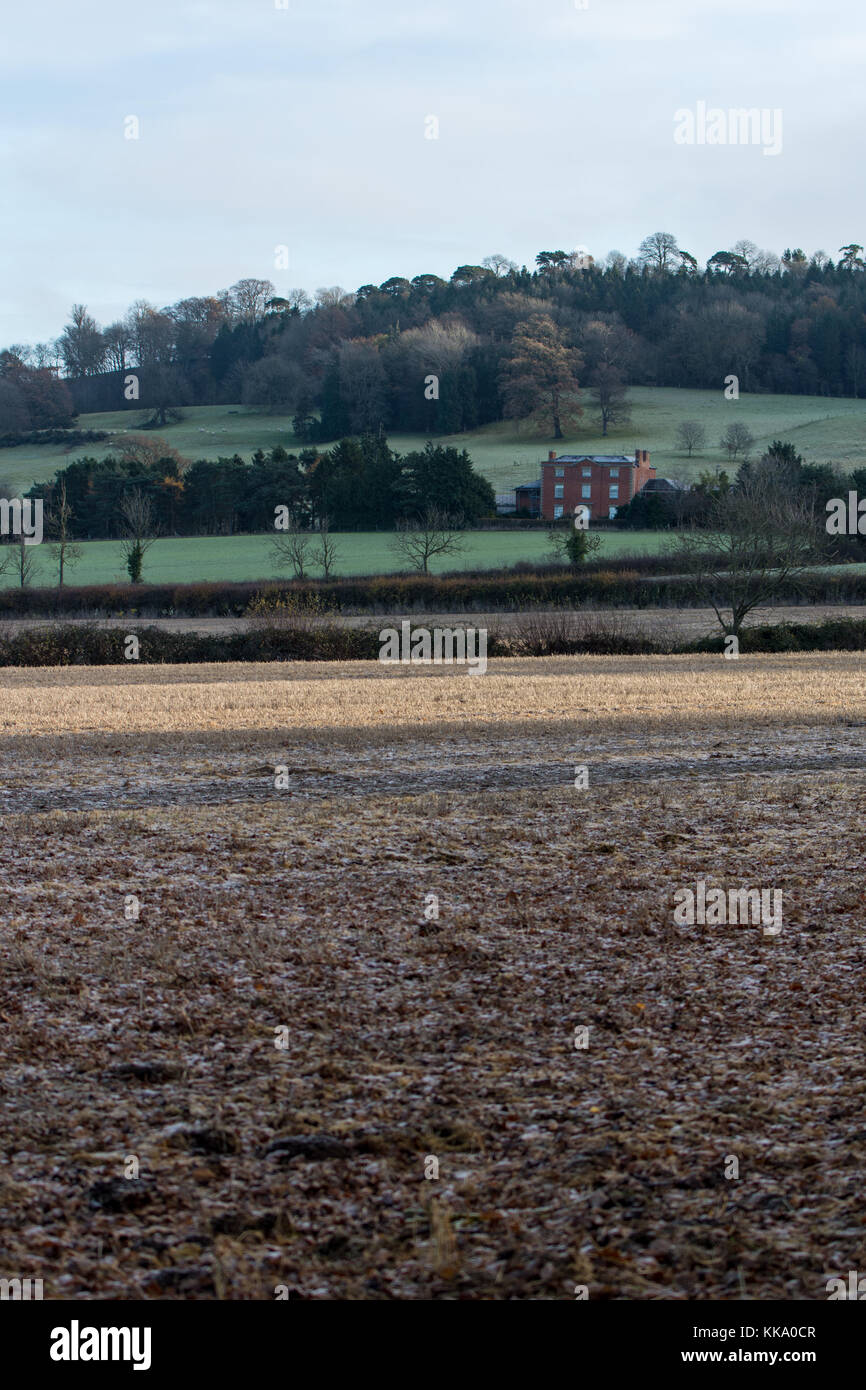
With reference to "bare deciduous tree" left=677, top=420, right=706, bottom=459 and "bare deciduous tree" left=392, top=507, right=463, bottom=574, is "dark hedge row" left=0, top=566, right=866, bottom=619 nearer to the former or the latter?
"bare deciduous tree" left=392, top=507, right=463, bottom=574

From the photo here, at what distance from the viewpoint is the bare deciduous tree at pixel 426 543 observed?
65438 millimetres

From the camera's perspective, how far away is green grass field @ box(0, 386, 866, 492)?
99.0 metres

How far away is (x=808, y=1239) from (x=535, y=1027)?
2.31 meters

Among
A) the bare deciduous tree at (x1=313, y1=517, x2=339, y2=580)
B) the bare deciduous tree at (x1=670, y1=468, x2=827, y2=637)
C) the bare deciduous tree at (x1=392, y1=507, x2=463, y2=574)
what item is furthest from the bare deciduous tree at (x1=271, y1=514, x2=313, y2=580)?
the bare deciduous tree at (x1=670, y1=468, x2=827, y2=637)

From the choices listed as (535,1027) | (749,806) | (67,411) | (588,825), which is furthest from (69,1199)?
(67,411)

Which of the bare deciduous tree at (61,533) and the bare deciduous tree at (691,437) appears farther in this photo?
the bare deciduous tree at (691,437)

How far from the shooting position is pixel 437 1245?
4.48 m

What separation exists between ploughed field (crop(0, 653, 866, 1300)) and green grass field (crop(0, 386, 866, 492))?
270ft

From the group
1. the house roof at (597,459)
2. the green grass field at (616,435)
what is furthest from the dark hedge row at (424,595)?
the green grass field at (616,435)

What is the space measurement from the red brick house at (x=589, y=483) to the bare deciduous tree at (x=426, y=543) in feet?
52.6

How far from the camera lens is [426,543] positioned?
213 feet

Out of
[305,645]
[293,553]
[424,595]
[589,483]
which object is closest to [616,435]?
[589,483]

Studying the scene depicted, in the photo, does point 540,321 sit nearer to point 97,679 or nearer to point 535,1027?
point 97,679

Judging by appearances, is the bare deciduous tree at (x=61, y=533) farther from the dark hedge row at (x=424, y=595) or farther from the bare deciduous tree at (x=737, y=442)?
the bare deciduous tree at (x=737, y=442)
